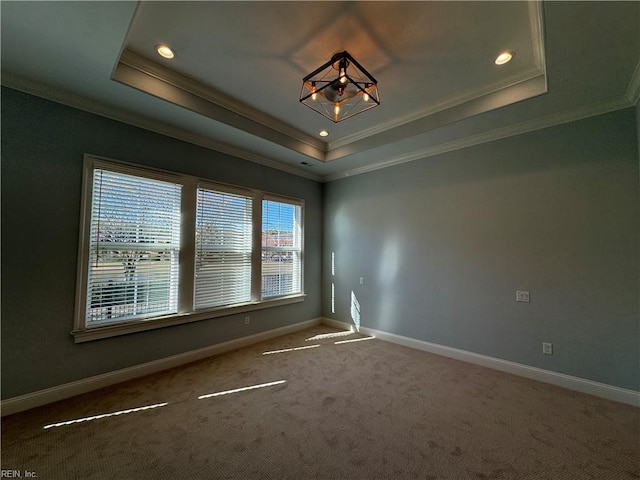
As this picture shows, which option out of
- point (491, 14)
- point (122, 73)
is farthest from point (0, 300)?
point (491, 14)

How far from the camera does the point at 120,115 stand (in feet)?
9.43

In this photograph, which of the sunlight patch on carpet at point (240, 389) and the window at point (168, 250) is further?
the window at point (168, 250)

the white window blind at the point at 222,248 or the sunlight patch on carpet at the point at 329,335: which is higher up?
the white window blind at the point at 222,248

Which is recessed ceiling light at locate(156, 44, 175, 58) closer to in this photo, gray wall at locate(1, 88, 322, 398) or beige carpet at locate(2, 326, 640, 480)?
gray wall at locate(1, 88, 322, 398)

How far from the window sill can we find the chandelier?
9.39 ft

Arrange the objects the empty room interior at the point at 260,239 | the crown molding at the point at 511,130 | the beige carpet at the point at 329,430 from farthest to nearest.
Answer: the crown molding at the point at 511,130 < the empty room interior at the point at 260,239 < the beige carpet at the point at 329,430

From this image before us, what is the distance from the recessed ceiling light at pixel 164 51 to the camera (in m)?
2.26

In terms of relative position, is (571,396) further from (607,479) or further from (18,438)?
(18,438)

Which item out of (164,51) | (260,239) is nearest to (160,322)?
(260,239)

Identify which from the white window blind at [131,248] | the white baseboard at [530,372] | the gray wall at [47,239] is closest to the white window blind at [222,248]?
the white window blind at [131,248]

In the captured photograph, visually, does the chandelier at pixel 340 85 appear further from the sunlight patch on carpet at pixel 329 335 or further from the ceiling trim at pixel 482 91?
the sunlight patch on carpet at pixel 329 335

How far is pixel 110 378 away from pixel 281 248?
273 cm

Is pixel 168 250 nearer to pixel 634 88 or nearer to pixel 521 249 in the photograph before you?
pixel 521 249

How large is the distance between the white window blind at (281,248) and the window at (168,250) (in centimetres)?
2
